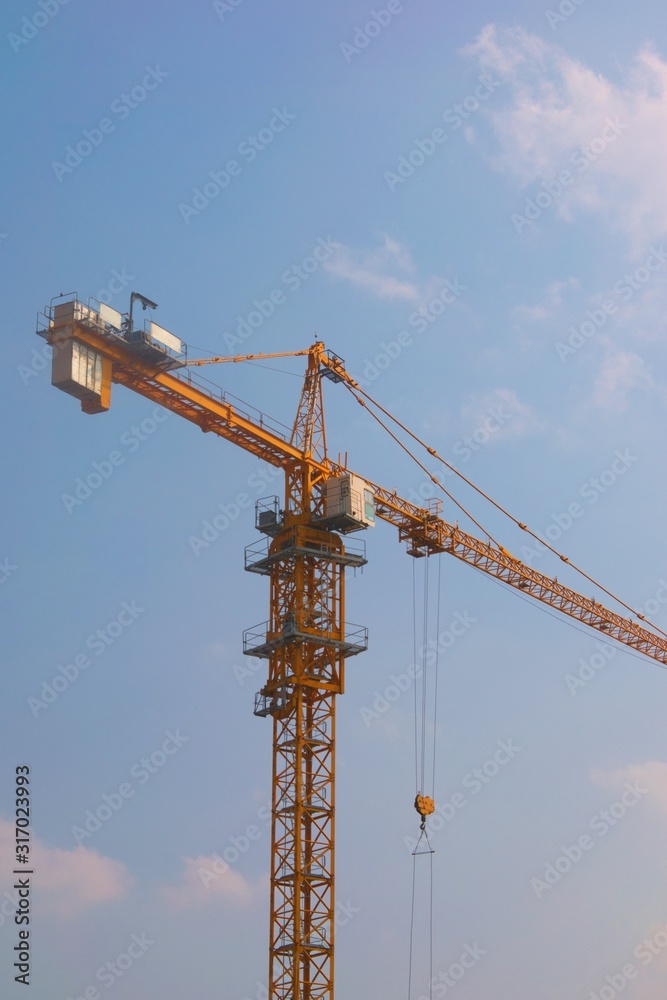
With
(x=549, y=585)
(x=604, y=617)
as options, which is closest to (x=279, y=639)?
(x=549, y=585)

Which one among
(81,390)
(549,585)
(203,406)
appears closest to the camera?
(81,390)

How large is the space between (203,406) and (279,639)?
35.8ft

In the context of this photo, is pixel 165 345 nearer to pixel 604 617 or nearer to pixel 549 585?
pixel 549 585

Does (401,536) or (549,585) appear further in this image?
(549,585)

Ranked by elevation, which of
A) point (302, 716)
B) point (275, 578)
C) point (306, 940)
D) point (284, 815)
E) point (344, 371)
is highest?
point (344, 371)

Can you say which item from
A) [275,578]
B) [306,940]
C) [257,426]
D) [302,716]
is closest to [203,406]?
[257,426]

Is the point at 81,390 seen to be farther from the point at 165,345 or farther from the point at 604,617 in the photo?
the point at 604,617

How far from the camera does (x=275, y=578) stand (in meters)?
69.2

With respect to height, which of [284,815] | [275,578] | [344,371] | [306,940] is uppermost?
[344,371]

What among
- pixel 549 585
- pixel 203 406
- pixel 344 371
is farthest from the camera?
pixel 549 585

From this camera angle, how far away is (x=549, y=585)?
86.3 metres

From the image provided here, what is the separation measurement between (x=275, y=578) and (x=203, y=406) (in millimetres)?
8849

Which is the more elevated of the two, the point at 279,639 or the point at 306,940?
the point at 279,639

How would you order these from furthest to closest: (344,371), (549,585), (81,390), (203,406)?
(549,585) → (344,371) → (203,406) → (81,390)
